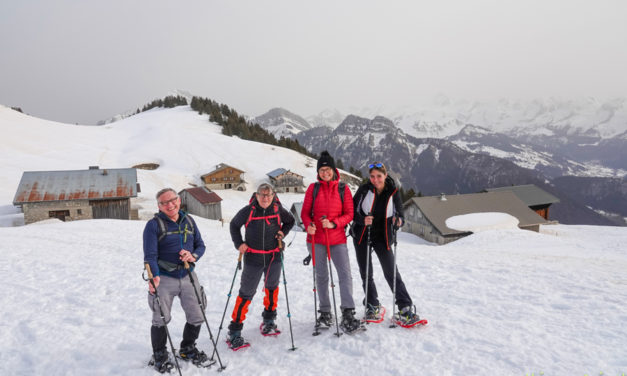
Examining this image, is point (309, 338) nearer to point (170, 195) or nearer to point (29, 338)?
point (170, 195)

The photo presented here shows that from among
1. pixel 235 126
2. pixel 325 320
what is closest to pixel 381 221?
pixel 325 320

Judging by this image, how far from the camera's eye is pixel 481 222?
36.9 meters

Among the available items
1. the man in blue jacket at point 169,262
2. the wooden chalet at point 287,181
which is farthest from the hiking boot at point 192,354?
the wooden chalet at point 287,181

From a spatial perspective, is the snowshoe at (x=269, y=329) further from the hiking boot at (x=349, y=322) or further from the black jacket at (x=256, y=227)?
the black jacket at (x=256, y=227)

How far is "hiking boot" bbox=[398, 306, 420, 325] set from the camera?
6.02 metres

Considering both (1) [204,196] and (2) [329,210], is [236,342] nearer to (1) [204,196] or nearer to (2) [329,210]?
(2) [329,210]

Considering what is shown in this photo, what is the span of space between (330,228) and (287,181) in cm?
6811

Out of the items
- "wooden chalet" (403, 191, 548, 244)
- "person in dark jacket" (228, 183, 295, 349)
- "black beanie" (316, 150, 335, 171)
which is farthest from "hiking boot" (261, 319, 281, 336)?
"wooden chalet" (403, 191, 548, 244)

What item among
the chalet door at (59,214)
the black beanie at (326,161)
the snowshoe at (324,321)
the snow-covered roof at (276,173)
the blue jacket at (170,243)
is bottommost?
the chalet door at (59,214)

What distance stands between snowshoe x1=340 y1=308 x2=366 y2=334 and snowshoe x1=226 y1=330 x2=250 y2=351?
1.80 metres

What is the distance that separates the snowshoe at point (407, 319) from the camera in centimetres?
600

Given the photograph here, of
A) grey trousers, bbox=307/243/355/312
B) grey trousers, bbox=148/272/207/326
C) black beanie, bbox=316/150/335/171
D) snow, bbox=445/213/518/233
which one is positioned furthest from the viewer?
snow, bbox=445/213/518/233

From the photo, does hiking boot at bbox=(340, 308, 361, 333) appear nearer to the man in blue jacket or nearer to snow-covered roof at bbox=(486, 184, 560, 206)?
the man in blue jacket

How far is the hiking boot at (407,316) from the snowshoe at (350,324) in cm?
81
